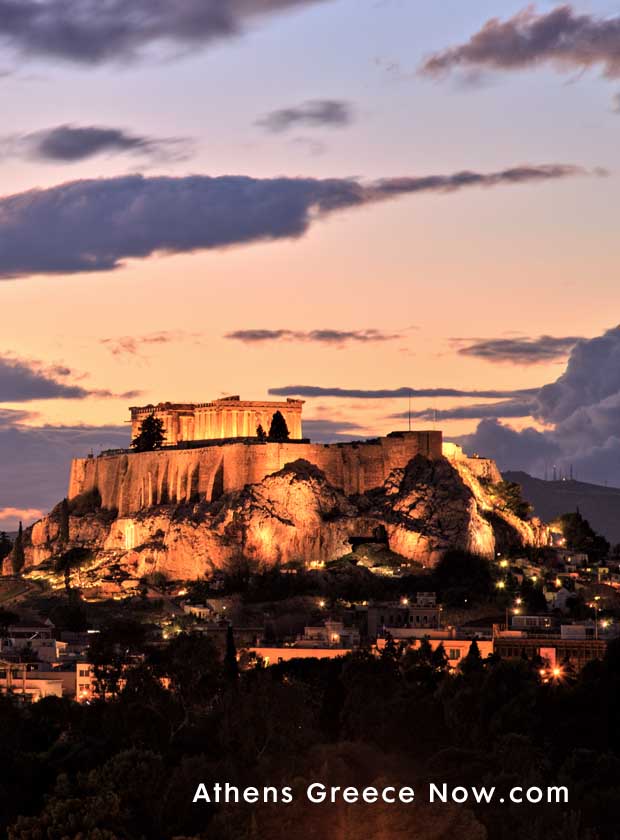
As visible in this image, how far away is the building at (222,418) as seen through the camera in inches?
4884

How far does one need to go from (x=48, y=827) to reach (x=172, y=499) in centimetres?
7665

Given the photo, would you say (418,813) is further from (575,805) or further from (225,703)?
(225,703)

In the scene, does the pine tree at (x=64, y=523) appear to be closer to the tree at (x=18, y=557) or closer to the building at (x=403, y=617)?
the tree at (x=18, y=557)

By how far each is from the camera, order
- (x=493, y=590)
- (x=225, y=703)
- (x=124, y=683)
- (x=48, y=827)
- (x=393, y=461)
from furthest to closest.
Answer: (x=393, y=461) → (x=493, y=590) → (x=124, y=683) → (x=225, y=703) → (x=48, y=827)

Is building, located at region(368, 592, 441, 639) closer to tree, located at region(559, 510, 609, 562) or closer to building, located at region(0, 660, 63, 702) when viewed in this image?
building, located at region(0, 660, 63, 702)

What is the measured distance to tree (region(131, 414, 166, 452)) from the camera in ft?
411

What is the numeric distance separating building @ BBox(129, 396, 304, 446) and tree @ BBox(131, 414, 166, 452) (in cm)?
55

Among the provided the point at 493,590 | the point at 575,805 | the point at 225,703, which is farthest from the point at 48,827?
the point at 493,590

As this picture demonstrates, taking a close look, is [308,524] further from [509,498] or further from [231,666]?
[231,666]

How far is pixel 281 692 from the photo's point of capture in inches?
2432

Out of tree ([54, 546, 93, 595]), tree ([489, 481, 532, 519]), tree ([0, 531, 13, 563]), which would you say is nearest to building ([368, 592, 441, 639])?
tree ([489, 481, 532, 519])

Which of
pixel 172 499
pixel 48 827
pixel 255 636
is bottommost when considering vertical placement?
pixel 48 827

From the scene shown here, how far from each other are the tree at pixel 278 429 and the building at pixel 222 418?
180cm

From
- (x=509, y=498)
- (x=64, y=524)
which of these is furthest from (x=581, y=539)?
(x=64, y=524)
